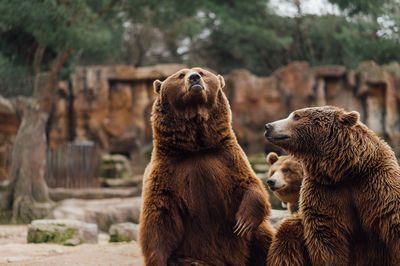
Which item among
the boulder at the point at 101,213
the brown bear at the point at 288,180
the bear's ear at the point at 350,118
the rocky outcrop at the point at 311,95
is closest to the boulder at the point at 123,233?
the boulder at the point at 101,213

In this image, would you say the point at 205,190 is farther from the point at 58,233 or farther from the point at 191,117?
the point at 58,233

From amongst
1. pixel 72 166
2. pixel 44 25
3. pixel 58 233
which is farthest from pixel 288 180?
pixel 72 166

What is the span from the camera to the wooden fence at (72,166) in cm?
1436

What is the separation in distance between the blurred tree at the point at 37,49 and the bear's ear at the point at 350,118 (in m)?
8.76

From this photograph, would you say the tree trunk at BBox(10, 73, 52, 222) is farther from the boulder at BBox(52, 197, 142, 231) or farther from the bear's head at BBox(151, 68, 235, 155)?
the bear's head at BBox(151, 68, 235, 155)

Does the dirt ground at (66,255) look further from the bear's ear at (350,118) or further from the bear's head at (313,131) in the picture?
the bear's ear at (350,118)

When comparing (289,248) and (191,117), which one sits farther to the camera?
(191,117)

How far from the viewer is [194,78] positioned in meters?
3.18

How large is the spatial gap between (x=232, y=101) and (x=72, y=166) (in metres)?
7.78

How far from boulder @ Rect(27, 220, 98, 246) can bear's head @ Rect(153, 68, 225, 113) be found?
4117 millimetres

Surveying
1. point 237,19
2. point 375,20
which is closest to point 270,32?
point 237,19

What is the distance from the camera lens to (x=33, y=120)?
1170 centimetres

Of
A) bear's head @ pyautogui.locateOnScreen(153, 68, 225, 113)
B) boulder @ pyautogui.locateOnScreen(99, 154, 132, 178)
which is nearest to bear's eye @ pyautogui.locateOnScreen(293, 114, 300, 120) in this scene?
bear's head @ pyautogui.locateOnScreen(153, 68, 225, 113)

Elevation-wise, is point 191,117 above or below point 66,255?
above
